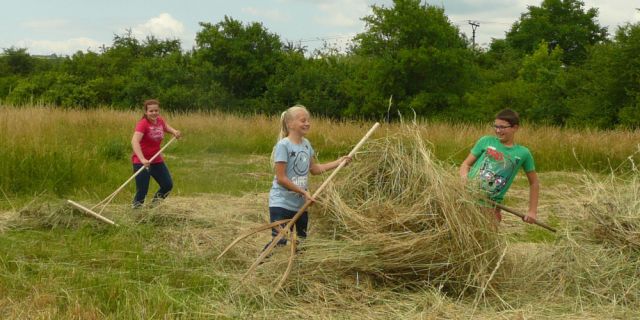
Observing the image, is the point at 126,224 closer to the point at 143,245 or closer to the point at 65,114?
the point at 143,245

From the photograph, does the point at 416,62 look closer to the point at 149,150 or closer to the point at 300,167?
the point at 149,150

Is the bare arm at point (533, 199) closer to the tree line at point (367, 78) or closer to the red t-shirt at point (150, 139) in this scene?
the red t-shirt at point (150, 139)

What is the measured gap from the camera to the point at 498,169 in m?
4.95

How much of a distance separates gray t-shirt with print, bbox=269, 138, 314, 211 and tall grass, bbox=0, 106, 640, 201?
332 centimetres

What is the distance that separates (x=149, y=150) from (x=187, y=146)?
763 centimetres

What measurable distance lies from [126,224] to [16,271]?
1557 millimetres

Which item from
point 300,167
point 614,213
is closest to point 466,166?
point 614,213

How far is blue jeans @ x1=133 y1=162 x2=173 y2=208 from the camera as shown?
6816 millimetres

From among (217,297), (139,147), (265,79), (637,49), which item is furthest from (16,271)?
(265,79)

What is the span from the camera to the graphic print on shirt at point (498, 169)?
16.2 feet

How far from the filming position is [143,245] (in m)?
5.56

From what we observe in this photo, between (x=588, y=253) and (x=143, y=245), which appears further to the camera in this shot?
(x=143, y=245)

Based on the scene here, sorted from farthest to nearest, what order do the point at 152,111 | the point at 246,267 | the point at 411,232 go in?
1. the point at 152,111
2. the point at 246,267
3. the point at 411,232

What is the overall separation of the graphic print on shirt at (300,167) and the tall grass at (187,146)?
130 inches
